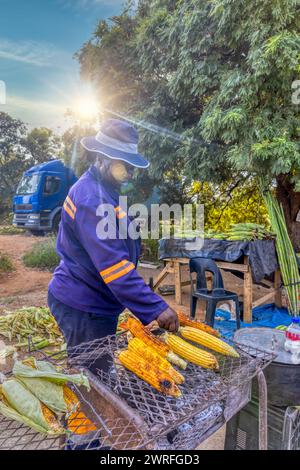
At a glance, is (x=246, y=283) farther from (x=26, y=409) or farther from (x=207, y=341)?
(x=26, y=409)

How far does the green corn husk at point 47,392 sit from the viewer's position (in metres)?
1.26

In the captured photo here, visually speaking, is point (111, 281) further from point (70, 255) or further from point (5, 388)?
point (5, 388)

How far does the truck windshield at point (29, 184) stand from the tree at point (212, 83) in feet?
22.8

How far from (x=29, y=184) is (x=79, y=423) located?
633 inches

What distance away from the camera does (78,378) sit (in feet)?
4.26

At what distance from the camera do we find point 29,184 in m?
15.9

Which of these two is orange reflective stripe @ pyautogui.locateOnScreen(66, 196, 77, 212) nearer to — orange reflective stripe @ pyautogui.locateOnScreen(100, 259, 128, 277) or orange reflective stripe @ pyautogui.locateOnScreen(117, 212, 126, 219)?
orange reflective stripe @ pyautogui.locateOnScreen(117, 212, 126, 219)

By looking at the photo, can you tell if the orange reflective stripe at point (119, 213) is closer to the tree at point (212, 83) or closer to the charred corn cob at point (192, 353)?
the charred corn cob at point (192, 353)

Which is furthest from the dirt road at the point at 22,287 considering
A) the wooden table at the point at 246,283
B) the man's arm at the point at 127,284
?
the man's arm at the point at 127,284

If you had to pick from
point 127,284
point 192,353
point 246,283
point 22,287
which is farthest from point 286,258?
point 22,287

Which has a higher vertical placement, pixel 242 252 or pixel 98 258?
pixel 98 258

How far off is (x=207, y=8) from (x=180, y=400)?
7728mm

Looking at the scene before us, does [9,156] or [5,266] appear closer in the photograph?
[5,266]
